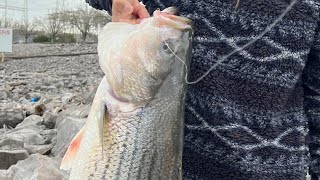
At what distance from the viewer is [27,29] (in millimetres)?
62375

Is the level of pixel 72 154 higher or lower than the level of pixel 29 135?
higher

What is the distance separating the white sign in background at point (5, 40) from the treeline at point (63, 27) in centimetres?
2055

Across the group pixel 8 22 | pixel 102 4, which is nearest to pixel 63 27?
pixel 8 22

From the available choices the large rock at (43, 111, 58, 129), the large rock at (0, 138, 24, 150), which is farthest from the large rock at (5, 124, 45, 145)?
the large rock at (43, 111, 58, 129)

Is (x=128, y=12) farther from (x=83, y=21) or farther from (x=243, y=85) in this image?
(x=83, y=21)

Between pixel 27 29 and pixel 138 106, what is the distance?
62.0 meters

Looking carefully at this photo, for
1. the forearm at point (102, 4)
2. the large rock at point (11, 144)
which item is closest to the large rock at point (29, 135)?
the large rock at point (11, 144)

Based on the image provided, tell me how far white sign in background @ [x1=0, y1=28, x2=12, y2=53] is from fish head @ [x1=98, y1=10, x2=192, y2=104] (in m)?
26.8

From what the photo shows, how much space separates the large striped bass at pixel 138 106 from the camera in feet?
6.35

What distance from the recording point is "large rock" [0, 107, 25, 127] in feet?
29.7

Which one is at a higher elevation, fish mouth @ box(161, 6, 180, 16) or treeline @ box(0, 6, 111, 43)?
fish mouth @ box(161, 6, 180, 16)

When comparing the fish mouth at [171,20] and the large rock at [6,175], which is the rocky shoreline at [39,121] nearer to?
the large rock at [6,175]

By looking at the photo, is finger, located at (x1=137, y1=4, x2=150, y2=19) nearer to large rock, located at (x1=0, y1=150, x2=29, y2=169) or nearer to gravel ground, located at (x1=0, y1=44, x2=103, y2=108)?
large rock, located at (x1=0, y1=150, x2=29, y2=169)

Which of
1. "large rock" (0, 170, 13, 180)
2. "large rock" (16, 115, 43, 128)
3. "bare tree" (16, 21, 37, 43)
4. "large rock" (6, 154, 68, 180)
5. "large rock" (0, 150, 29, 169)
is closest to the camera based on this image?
"large rock" (6, 154, 68, 180)
